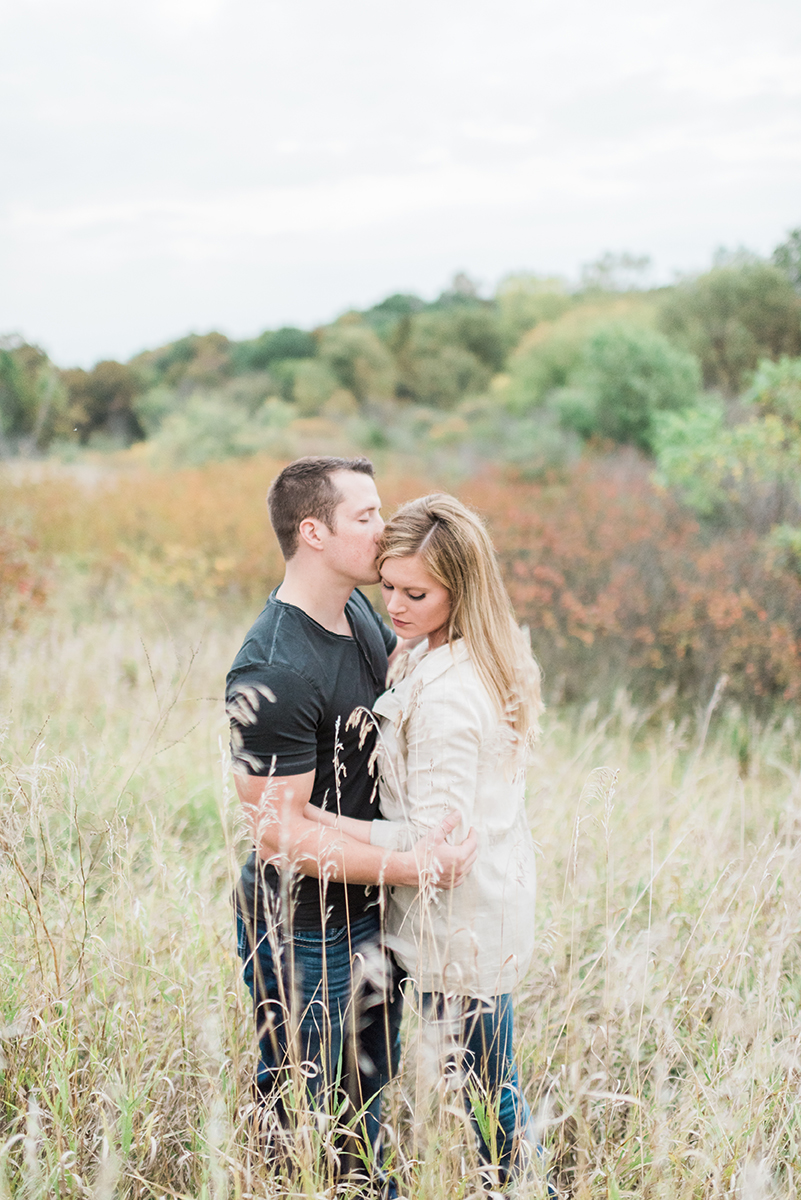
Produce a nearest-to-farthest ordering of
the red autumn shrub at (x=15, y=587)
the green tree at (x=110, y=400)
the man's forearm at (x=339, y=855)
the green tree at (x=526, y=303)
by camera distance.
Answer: the man's forearm at (x=339, y=855) < the red autumn shrub at (x=15, y=587) < the green tree at (x=110, y=400) < the green tree at (x=526, y=303)

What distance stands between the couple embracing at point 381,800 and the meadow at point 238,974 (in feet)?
0.39

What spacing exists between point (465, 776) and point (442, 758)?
2.8 inches

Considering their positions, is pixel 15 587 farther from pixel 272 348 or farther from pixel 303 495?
pixel 272 348

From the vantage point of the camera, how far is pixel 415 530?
194 centimetres

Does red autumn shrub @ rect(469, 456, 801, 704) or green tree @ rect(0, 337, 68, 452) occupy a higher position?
green tree @ rect(0, 337, 68, 452)

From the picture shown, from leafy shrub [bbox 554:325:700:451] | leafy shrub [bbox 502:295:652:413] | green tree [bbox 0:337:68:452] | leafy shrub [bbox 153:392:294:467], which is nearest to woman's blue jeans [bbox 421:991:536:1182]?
green tree [bbox 0:337:68:452]

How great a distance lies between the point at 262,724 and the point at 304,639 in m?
0.25

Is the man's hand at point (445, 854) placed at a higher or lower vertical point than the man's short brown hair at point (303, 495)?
lower

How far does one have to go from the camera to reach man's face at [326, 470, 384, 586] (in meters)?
2.00

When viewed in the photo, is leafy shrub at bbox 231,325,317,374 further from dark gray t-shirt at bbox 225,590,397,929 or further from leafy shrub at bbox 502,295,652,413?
dark gray t-shirt at bbox 225,590,397,929

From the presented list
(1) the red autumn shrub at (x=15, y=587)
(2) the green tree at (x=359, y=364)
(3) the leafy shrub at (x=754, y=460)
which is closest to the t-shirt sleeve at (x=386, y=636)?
(1) the red autumn shrub at (x=15, y=587)

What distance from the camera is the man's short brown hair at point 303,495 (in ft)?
6.66

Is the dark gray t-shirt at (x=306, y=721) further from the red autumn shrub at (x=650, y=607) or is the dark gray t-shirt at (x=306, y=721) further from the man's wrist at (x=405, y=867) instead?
the red autumn shrub at (x=650, y=607)

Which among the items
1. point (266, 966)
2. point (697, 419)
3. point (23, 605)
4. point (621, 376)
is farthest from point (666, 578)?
point (621, 376)
